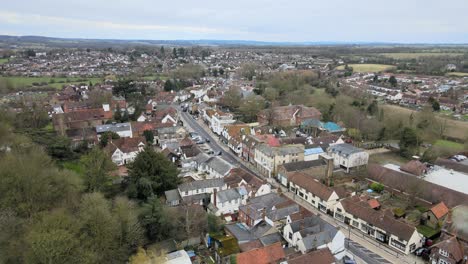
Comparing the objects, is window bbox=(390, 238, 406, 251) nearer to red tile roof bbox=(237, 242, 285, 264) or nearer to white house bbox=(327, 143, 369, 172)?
red tile roof bbox=(237, 242, 285, 264)

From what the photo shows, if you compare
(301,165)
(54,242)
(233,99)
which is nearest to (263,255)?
(54,242)

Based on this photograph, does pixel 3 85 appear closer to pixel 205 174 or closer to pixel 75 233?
pixel 205 174

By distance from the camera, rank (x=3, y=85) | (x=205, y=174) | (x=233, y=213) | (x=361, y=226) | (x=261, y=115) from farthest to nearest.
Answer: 1. (x=3, y=85)
2. (x=261, y=115)
3. (x=205, y=174)
4. (x=233, y=213)
5. (x=361, y=226)

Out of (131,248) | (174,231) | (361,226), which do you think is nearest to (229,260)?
(174,231)

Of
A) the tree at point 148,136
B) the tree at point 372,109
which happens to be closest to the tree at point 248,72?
the tree at point 372,109

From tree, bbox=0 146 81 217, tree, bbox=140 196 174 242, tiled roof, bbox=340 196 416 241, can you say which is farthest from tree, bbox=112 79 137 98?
tiled roof, bbox=340 196 416 241

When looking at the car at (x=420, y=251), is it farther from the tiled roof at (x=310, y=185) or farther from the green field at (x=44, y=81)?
the green field at (x=44, y=81)
